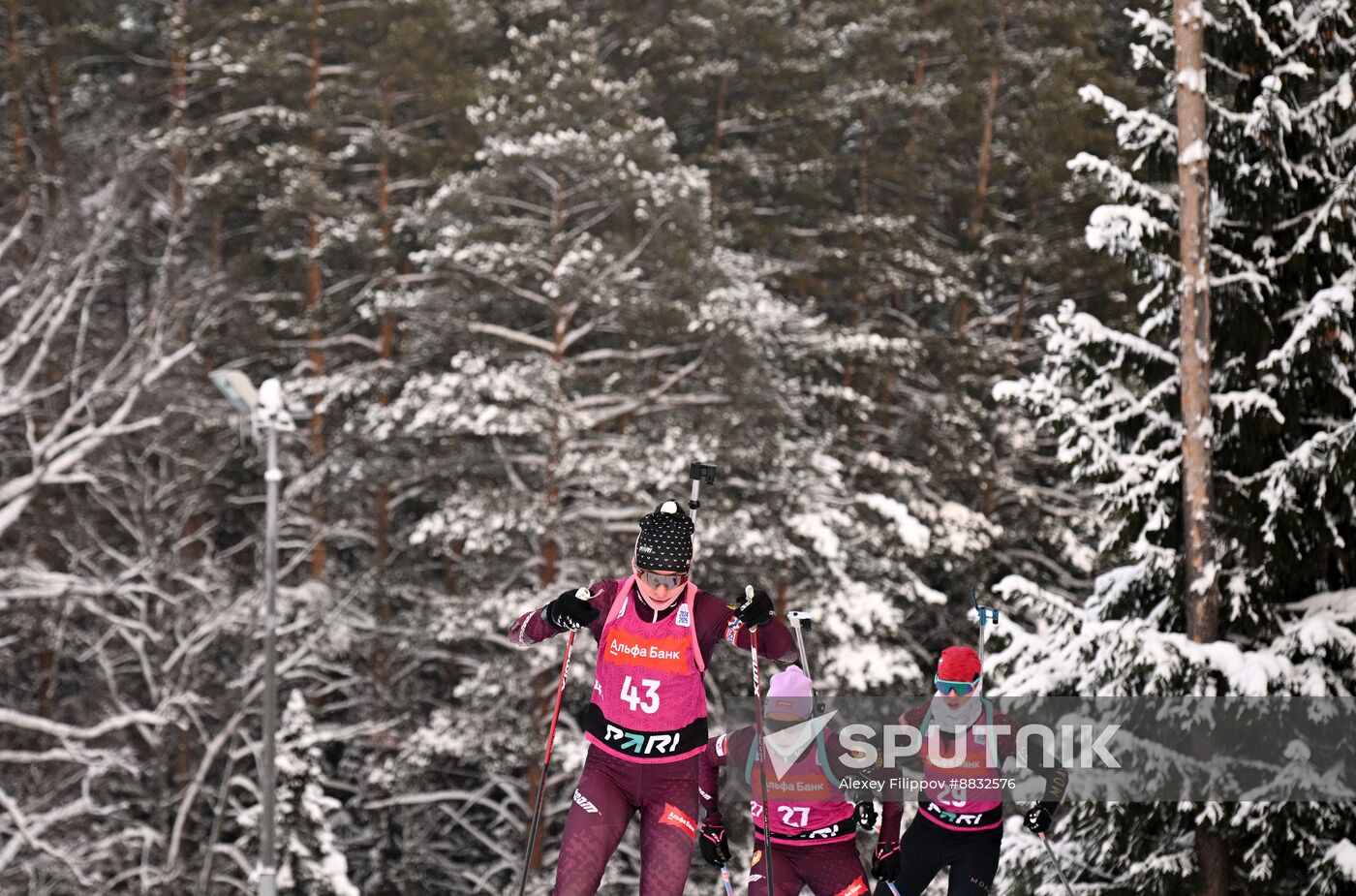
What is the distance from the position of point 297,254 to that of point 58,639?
7.08 meters

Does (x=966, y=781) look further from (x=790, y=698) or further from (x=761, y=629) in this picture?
(x=761, y=629)

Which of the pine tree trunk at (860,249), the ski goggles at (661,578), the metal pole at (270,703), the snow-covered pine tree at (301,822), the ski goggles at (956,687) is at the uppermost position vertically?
the ski goggles at (661,578)

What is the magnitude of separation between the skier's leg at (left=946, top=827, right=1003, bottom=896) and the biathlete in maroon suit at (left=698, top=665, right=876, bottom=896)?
22.1 inches

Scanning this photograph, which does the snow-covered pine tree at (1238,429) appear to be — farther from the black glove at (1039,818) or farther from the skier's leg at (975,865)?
the skier's leg at (975,865)

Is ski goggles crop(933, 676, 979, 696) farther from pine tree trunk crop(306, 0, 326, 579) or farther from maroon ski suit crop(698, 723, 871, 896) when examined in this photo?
pine tree trunk crop(306, 0, 326, 579)

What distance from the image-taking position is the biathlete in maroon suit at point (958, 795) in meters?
6.33

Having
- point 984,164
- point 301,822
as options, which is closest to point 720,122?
point 984,164

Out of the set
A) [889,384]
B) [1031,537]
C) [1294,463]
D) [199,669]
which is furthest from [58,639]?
[1294,463]

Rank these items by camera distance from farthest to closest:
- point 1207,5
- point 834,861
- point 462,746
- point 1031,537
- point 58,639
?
point 1031,537, point 58,639, point 462,746, point 1207,5, point 834,861

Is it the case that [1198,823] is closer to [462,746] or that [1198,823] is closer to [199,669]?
[462,746]

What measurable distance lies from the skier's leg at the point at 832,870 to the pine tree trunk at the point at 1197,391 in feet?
12.8

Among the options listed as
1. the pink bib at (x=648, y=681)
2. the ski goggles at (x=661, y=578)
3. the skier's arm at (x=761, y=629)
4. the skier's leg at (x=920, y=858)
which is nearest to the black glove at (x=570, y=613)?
the pink bib at (x=648, y=681)

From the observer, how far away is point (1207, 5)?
9.99 metres

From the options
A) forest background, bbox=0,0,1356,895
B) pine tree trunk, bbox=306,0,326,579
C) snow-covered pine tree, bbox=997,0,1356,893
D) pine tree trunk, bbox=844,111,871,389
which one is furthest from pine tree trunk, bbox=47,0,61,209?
snow-covered pine tree, bbox=997,0,1356,893
